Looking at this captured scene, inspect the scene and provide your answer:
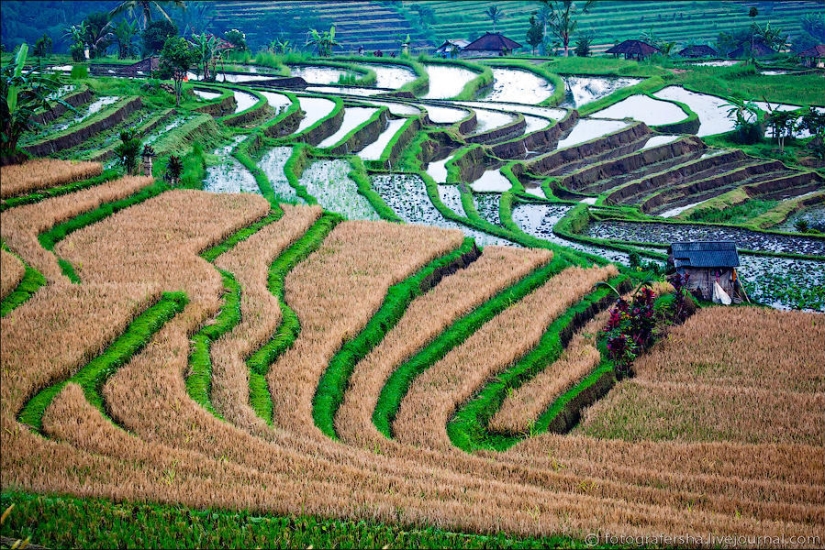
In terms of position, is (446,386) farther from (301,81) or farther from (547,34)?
(547,34)

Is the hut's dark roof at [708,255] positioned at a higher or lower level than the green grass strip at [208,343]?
lower

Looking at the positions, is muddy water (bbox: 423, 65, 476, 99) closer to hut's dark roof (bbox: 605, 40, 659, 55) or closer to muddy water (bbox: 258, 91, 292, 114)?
muddy water (bbox: 258, 91, 292, 114)

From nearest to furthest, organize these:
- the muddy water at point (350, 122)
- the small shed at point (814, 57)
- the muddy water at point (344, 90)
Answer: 1. the muddy water at point (350, 122)
2. the muddy water at point (344, 90)
3. the small shed at point (814, 57)

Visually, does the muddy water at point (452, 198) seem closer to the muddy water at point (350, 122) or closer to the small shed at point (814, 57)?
the muddy water at point (350, 122)

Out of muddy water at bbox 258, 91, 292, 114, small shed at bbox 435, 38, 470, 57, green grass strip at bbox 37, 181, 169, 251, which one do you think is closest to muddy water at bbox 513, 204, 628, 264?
green grass strip at bbox 37, 181, 169, 251

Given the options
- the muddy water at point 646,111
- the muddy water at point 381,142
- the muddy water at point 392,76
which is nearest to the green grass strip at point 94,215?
the muddy water at point 381,142

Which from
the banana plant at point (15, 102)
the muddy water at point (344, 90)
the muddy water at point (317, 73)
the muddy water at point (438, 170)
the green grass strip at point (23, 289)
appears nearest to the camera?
the green grass strip at point (23, 289)

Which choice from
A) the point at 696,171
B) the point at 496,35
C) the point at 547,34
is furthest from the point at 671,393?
the point at 547,34
